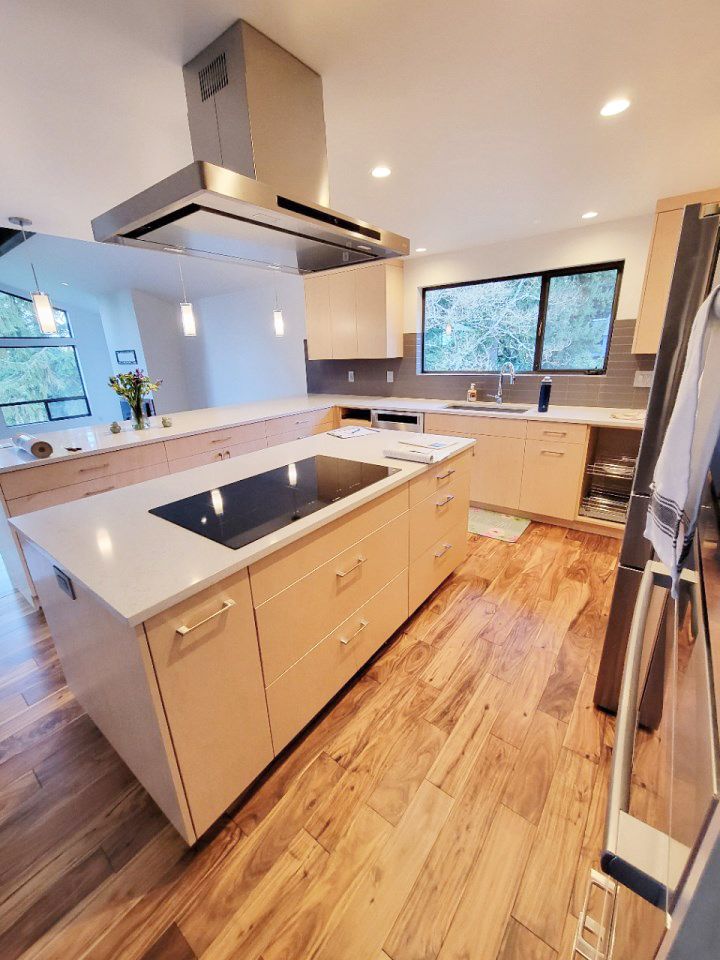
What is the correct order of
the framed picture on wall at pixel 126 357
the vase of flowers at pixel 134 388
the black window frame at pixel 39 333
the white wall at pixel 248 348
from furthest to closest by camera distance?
the black window frame at pixel 39 333 < the framed picture on wall at pixel 126 357 < the white wall at pixel 248 348 < the vase of flowers at pixel 134 388

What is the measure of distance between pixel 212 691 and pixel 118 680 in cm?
27

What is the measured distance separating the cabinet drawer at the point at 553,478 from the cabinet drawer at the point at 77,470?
2.75m

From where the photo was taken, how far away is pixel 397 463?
188 cm

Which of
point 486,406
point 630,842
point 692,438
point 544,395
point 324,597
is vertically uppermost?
point 692,438

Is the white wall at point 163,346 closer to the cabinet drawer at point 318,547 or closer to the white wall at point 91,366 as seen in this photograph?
the white wall at point 91,366

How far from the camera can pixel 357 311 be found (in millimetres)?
3924

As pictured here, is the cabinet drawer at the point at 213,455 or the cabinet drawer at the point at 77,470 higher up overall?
the cabinet drawer at the point at 77,470

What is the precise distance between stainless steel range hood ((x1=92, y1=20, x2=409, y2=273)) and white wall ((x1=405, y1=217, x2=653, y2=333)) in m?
2.30

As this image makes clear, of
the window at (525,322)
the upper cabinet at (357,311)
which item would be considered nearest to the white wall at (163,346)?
the upper cabinet at (357,311)

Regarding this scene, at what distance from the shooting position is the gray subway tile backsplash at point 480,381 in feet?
9.91

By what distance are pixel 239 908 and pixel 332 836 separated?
288mm

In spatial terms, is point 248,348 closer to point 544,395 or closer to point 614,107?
point 544,395

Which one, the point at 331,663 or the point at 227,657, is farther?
the point at 331,663

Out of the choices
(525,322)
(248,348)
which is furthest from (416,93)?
(248,348)
